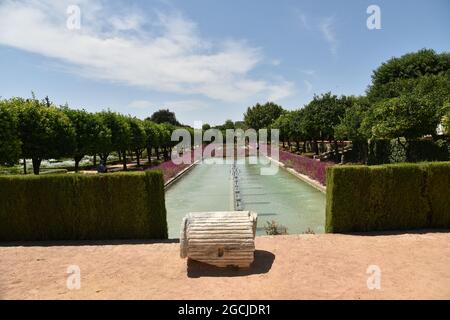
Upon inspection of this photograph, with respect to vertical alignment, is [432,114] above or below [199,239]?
above

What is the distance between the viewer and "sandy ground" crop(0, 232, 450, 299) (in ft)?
24.7

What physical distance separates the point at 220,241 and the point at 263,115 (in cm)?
9718

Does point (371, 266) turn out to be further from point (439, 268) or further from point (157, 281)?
point (157, 281)

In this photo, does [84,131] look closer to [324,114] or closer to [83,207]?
[83,207]

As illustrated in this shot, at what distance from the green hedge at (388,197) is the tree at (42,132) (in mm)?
17695

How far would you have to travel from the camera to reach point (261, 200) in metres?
19.7

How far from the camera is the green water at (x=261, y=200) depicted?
14906 mm

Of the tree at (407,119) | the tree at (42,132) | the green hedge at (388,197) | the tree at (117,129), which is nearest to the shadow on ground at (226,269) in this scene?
the green hedge at (388,197)

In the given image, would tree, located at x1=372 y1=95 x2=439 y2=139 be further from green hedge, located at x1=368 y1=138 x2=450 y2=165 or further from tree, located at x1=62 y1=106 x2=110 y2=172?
tree, located at x1=62 y1=106 x2=110 y2=172

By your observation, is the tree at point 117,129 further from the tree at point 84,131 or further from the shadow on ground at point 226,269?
the shadow on ground at point 226,269

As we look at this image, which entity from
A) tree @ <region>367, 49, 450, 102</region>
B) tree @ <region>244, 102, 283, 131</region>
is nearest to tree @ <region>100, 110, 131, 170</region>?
tree @ <region>367, 49, 450, 102</region>
